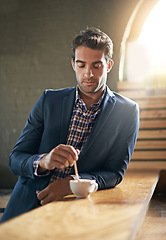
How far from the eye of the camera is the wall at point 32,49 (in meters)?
5.06

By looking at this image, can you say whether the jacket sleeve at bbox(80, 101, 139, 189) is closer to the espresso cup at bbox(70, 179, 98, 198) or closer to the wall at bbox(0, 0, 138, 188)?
the espresso cup at bbox(70, 179, 98, 198)

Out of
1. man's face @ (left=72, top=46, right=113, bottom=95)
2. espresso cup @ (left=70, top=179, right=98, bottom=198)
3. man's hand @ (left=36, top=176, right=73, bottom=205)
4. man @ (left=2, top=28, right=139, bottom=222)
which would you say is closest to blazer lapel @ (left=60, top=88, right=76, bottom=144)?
man @ (left=2, top=28, right=139, bottom=222)

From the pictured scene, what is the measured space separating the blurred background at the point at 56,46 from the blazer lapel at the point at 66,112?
251 centimetres

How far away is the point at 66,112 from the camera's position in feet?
7.63

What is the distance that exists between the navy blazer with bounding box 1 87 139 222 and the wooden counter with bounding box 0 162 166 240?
44 centimetres

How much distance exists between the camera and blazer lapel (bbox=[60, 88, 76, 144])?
228 cm

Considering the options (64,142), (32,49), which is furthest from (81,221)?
(32,49)

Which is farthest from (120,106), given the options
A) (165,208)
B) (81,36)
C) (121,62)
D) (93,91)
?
(121,62)

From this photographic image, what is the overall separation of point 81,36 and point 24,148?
971 mm

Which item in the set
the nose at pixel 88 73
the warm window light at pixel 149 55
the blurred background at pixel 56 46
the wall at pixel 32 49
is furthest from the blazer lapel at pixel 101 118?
the wall at pixel 32 49

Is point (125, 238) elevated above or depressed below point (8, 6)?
below

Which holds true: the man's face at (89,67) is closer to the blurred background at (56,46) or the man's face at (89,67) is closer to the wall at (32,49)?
the blurred background at (56,46)

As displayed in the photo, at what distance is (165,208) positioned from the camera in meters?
3.90

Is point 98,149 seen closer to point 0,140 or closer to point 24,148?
point 24,148
